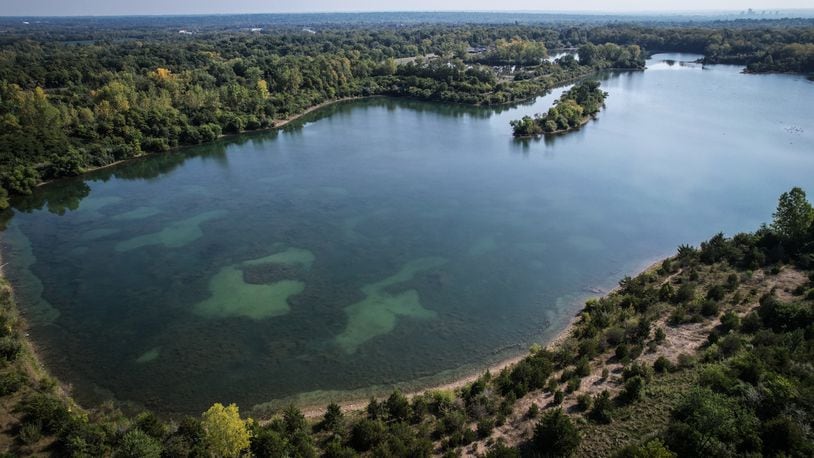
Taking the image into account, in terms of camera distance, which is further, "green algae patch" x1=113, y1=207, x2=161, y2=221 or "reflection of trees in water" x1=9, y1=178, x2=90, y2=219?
"reflection of trees in water" x1=9, y1=178, x2=90, y2=219

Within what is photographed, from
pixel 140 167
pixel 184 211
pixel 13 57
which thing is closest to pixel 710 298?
pixel 184 211

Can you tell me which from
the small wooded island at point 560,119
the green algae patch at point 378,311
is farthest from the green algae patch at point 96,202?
the small wooded island at point 560,119

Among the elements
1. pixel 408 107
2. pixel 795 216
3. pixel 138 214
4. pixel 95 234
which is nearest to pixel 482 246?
pixel 795 216

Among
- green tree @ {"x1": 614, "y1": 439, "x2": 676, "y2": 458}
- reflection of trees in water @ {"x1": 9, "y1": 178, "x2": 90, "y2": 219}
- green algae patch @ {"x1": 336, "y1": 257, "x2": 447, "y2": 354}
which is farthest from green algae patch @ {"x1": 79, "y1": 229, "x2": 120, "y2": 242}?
green tree @ {"x1": 614, "y1": 439, "x2": 676, "y2": 458}

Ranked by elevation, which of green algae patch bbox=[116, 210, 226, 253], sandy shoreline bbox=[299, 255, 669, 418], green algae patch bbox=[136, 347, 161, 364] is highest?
green algae patch bbox=[116, 210, 226, 253]

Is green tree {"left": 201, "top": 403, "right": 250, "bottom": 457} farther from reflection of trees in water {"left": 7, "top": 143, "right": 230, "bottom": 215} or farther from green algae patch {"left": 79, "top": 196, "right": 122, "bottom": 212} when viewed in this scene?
reflection of trees in water {"left": 7, "top": 143, "right": 230, "bottom": 215}
